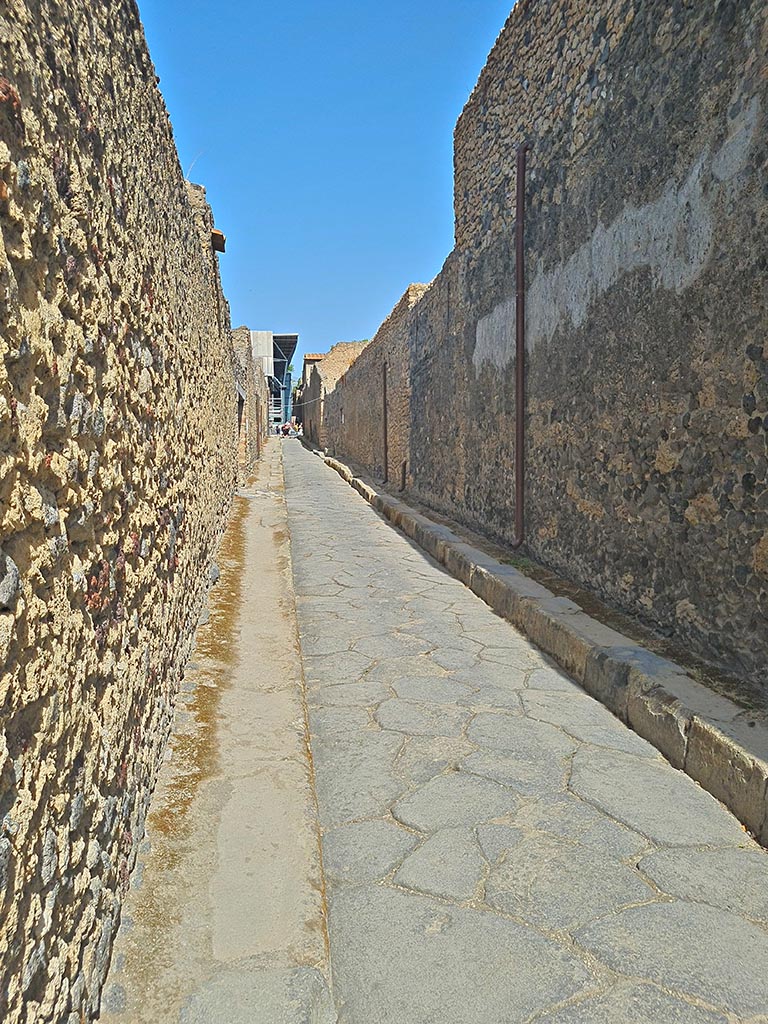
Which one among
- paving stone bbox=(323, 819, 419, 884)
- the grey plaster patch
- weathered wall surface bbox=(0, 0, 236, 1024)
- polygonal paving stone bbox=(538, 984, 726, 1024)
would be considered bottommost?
paving stone bbox=(323, 819, 419, 884)

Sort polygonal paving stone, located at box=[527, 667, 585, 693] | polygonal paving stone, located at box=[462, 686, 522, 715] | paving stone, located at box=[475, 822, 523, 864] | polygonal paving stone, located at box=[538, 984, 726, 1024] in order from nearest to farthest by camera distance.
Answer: polygonal paving stone, located at box=[538, 984, 726, 1024] < paving stone, located at box=[475, 822, 523, 864] < polygonal paving stone, located at box=[462, 686, 522, 715] < polygonal paving stone, located at box=[527, 667, 585, 693]

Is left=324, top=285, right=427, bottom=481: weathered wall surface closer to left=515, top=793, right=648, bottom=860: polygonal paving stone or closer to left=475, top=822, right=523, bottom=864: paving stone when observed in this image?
left=515, top=793, right=648, bottom=860: polygonal paving stone

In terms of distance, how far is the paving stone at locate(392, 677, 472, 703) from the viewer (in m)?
3.40

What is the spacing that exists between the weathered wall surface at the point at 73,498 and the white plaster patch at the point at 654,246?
91.3 inches

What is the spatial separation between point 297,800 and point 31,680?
4.24 ft

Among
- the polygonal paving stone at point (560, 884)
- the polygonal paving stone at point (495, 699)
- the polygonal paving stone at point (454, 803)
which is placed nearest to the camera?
the polygonal paving stone at point (560, 884)

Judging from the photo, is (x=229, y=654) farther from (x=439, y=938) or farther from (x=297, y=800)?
(x=439, y=938)

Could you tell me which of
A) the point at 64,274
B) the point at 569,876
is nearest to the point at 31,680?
the point at 64,274

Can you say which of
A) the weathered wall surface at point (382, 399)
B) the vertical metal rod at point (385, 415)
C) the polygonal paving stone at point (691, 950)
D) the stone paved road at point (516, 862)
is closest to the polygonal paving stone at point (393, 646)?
the stone paved road at point (516, 862)

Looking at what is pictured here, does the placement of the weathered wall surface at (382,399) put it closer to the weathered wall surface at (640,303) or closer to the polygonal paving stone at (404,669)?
the weathered wall surface at (640,303)

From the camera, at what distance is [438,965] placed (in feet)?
5.61

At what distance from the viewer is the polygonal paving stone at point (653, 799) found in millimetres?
2264

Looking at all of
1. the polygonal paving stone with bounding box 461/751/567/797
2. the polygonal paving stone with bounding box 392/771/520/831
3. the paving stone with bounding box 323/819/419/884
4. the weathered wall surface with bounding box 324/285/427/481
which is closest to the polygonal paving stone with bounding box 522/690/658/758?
the polygonal paving stone with bounding box 461/751/567/797

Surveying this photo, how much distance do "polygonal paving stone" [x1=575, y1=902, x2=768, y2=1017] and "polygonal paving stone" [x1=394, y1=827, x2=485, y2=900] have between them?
0.34 m
